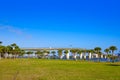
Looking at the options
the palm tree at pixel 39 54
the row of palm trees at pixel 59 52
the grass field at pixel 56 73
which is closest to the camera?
the grass field at pixel 56 73

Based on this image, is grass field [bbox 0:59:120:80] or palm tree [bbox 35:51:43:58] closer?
grass field [bbox 0:59:120:80]

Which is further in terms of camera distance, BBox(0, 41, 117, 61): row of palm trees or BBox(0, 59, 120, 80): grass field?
BBox(0, 41, 117, 61): row of palm trees

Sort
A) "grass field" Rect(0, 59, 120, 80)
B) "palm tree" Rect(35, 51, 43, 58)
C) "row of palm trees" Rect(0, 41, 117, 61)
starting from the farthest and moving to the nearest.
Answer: "palm tree" Rect(35, 51, 43, 58) < "row of palm trees" Rect(0, 41, 117, 61) < "grass field" Rect(0, 59, 120, 80)

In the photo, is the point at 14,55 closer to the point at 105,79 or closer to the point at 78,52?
the point at 78,52

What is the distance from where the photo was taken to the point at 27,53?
194 m

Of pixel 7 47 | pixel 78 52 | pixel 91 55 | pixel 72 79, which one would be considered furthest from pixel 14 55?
pixel 72 79

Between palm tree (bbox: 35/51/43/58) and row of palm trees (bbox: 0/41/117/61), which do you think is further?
palm tree (bbox: 35/51/43/58)

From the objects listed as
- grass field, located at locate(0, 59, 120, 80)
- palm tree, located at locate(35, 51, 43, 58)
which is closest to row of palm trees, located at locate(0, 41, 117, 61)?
palm tree, located at locate(35, 51, 43, 58)

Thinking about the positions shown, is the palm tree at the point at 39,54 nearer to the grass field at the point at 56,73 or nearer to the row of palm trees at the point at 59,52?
the row of palm trees at the point at 59,52

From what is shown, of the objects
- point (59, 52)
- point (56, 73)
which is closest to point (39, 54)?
point (59, 52)

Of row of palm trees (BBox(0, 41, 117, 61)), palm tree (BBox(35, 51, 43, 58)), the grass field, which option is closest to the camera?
the grass field

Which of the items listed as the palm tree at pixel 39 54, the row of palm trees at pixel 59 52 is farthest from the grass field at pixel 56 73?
the palm tree at pixel 39 54

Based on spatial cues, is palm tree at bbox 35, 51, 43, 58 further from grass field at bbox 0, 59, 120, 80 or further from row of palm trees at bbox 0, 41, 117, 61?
grass field at bbox 0, 59, 120, 80

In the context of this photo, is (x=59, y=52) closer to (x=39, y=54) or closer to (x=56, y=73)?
(x=39, y=54)
